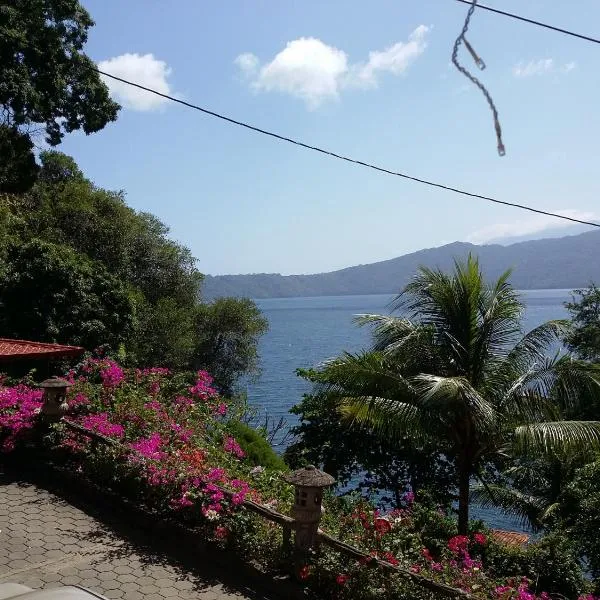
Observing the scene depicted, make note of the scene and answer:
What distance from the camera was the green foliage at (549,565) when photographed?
32.6 feet

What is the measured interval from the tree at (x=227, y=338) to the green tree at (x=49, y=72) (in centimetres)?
1591

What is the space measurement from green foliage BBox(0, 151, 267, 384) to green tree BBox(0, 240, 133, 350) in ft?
0.59

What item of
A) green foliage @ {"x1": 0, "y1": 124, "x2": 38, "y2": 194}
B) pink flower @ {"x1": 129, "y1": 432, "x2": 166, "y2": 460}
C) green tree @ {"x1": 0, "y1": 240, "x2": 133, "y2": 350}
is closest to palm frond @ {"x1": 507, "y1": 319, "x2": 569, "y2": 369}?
pink flower @ {"x1": 129, "y1": 432, "x2": 166, "y2": 460}

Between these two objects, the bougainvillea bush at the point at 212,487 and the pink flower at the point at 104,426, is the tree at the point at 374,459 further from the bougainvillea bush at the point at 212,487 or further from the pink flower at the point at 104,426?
the pink flower at the point at 104,426

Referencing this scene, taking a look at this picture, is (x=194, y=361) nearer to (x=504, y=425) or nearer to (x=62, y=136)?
(x=62, y=136)

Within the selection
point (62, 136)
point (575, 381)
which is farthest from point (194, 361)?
point (575, 381)

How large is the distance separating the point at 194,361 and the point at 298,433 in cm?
1957

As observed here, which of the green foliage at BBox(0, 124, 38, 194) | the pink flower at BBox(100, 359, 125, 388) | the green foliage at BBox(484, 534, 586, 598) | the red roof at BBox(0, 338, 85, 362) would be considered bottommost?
the green foliage at BBox(484, 534, 586, 598)

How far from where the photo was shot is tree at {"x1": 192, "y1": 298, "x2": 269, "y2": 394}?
35500mm

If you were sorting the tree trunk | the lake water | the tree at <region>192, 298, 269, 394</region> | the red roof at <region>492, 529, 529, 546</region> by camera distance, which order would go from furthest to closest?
the lake water, the tree at <region>192, 298, 269, 394</region>, the red roof at <region>492, 529, 529, 546</region>, the tree trunk

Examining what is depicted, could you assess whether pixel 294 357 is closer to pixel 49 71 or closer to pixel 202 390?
pixel 49 71

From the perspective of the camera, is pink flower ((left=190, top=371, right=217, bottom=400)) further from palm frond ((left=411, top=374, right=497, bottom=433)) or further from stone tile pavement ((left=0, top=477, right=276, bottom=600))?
palm frond ((left=411, top=374, right=497, bottom=433))

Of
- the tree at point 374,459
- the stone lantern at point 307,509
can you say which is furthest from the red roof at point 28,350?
the stone lantern at point 307,509

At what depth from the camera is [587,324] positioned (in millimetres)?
23500
